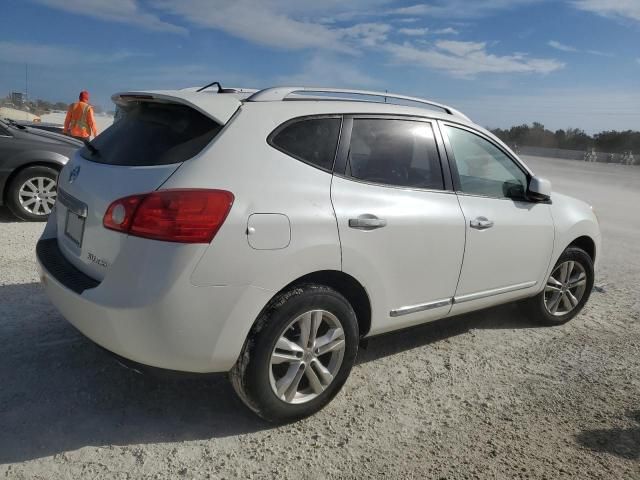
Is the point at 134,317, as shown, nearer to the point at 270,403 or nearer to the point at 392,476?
the point at 270,403

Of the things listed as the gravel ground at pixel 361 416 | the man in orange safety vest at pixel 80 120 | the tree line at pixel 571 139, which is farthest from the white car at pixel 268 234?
the tree line at pixel 571 139

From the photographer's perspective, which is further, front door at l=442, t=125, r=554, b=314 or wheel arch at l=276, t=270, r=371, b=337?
front door at l=442, t=125, r=554, b=314

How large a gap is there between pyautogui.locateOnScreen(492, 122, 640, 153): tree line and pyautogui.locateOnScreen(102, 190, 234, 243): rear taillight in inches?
2486

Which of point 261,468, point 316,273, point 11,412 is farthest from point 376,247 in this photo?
point 11,412

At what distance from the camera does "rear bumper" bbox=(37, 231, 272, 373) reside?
7.85ft

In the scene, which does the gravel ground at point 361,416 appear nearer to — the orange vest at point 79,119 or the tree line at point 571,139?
the orange vest at point 79,119

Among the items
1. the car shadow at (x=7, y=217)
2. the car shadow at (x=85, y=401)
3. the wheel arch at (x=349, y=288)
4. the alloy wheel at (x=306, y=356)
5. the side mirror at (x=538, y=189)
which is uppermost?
the side mirror at (x=538, y=189)

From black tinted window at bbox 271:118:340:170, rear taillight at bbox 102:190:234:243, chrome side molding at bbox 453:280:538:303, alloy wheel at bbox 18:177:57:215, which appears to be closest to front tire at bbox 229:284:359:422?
rear taillight at bbox 102:190:234:243

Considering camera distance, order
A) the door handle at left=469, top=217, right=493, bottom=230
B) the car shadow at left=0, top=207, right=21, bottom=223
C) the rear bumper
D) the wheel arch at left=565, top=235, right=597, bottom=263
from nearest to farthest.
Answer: the rear bumper, the door handle at left=469, top=217, right=493, bottom=230, the wheel arch at left=565, top=235, right=597, bottom=263, the car shadow at left=0, top=207, right=21, bottom=223

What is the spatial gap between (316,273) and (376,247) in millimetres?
397

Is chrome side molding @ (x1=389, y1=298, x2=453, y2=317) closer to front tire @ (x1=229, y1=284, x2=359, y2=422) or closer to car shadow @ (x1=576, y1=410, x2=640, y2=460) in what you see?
front tire @ (x1=229, y1=284, x2=359, y2=422)

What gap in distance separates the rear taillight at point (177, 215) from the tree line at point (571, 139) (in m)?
63.2

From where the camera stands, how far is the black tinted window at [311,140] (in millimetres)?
2844

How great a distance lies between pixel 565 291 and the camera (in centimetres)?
475
